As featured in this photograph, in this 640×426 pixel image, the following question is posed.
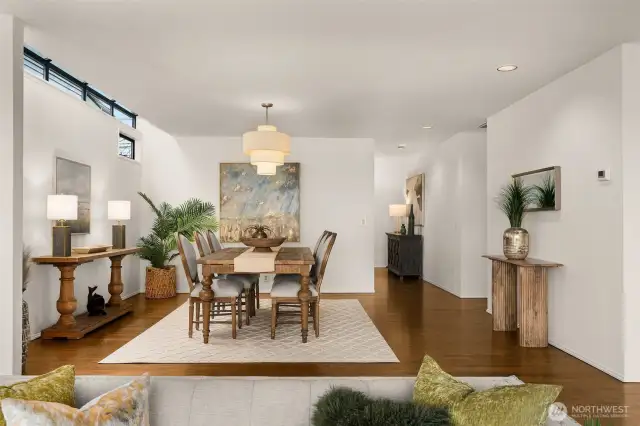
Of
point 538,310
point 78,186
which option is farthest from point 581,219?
point 78,186

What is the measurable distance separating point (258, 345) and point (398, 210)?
6.67 meters

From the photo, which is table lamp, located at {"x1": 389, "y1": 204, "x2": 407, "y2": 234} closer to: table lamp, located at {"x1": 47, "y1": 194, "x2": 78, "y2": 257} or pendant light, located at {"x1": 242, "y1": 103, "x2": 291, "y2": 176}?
pendant light, located at {"x1": 242, "y1": 103, "x2": 291, "y2": 176}

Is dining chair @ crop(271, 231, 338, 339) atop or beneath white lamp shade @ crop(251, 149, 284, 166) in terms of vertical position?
beneath

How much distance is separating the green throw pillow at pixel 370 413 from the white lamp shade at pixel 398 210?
9.31m

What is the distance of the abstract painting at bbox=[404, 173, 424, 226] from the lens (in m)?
9.56

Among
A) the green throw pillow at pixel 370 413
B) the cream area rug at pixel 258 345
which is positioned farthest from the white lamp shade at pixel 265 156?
the green throw pillow at pixel 370 413

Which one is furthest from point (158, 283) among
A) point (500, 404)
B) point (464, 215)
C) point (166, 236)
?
point (500, 404)

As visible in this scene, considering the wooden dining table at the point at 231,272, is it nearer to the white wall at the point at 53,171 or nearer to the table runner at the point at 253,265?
the table runner at the point at 253,265

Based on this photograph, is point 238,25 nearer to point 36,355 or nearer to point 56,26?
point 56,26

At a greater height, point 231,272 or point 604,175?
point 604,175

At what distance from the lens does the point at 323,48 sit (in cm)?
367

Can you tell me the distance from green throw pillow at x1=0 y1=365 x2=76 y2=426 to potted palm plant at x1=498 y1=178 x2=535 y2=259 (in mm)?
4315

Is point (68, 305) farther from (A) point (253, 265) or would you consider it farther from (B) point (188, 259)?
(A) point (253, 265)

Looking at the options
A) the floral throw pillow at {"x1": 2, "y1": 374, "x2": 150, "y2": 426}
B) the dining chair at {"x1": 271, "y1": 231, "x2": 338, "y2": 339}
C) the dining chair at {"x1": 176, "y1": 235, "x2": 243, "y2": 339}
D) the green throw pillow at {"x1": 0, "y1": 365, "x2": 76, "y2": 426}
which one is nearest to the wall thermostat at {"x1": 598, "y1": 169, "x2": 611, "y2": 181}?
the dining chair at {"x1": 271, "y1": 231, "x2": 338, "y2": 339}
